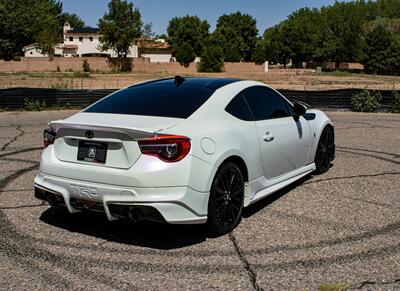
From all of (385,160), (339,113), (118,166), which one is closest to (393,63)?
(339,113)

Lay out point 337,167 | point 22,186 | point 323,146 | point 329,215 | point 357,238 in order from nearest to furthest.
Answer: point 357,238
point 329,215
point 22,186
point 323,146
point 337,167

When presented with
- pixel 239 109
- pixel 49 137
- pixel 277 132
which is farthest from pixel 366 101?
pixel 49 137

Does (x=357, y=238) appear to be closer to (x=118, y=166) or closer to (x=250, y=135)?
(x=250, y=135)

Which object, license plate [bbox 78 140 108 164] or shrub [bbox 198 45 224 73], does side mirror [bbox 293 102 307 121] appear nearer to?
license plate [bbox 78 140 108 164]

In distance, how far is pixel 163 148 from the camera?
4066 millimetres

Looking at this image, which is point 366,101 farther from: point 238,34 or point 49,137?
point 238,34

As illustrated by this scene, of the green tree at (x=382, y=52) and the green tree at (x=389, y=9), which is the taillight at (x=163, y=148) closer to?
the green tree at (x=382, y=52)

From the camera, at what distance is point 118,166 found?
4.14m

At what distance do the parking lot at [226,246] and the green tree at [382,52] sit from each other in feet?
291

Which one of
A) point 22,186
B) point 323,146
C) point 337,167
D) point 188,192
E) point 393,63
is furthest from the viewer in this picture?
point 393,63

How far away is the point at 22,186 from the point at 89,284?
10.8 ft

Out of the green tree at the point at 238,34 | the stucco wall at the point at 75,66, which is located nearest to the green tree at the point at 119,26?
the stucco wall at the point at 75,66

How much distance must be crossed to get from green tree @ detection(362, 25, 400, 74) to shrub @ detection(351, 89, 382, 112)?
7599 cm

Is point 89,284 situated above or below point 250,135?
below
